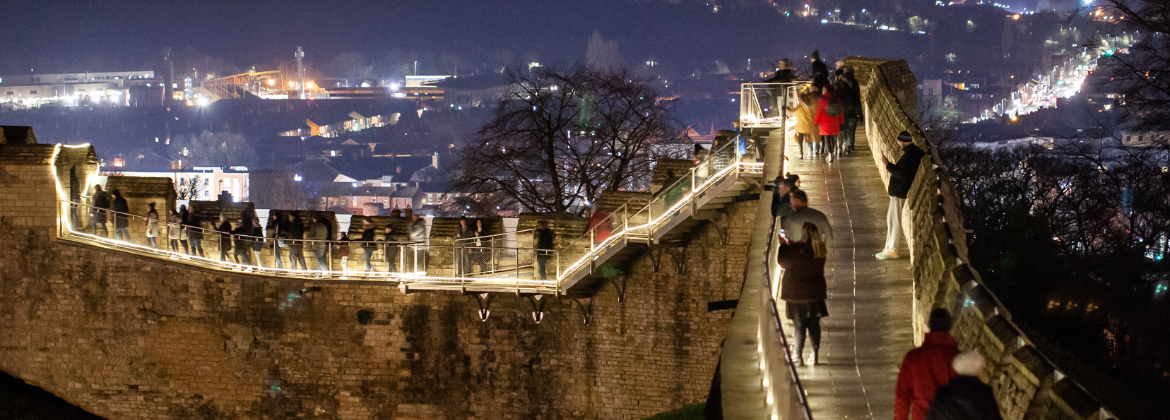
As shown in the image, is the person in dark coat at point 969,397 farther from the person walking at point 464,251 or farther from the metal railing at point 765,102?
the metal railing at point 765,102

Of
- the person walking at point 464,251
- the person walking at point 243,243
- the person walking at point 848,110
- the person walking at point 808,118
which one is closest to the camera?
the person walking at point 808,118

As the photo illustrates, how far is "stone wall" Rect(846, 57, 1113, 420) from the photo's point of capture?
5.48 meters

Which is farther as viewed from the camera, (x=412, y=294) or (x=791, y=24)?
(x=791, y=24)

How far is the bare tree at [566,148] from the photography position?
89.4ft

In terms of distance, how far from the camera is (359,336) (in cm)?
1631

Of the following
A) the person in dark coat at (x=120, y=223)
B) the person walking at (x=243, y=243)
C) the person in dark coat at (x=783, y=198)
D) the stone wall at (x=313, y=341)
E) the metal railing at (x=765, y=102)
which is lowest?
the stone wall at (x=313, y=341)

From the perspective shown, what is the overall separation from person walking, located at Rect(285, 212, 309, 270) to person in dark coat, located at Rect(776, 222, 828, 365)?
1034 centimetres

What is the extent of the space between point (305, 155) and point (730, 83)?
46.9m

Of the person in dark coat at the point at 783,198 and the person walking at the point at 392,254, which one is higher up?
the person in dark coat at the point at 783,198

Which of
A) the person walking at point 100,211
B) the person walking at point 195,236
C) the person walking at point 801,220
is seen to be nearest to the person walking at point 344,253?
the person walking at point 195,236

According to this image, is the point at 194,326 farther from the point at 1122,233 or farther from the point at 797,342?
the point at 1122,233

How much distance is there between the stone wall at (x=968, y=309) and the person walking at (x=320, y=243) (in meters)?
8.42

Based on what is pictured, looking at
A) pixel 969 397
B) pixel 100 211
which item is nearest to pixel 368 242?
pixel 100 211

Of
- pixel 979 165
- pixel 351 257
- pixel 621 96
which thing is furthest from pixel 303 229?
pixel 979 165
